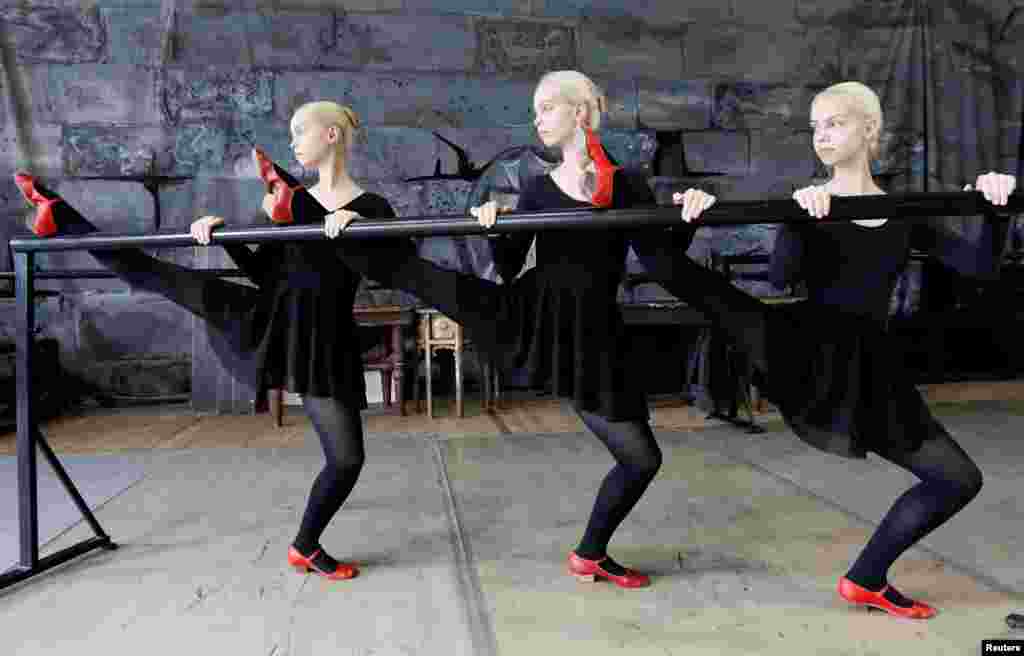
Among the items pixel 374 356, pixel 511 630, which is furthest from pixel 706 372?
pixel 511 630

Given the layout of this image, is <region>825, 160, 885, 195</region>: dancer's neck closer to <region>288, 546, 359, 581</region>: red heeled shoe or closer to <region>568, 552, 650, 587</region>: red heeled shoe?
<region>568, 552, 650, 587</region>: red heeled shoe

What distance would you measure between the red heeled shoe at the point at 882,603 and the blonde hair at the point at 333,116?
5.89 feet

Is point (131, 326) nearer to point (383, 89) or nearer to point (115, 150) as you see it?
point (115, 150)

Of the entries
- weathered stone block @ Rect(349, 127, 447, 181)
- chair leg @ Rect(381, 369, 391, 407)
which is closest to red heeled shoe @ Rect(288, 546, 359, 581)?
chair leg @ Rect(381, 369, 391, 407)

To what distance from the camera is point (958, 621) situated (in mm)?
1787

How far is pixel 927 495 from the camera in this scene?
1718mm

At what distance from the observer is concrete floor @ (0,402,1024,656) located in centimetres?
174

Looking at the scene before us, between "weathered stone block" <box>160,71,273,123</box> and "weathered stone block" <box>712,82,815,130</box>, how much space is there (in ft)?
12.1

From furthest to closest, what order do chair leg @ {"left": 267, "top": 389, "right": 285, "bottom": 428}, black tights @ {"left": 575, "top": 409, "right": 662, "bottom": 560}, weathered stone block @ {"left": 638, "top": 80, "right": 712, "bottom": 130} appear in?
weathered stone block @ {"left": 638, "top": 80, "right": 712, "bottom": 130}, chair leg @ {"left": 267, "top": 389, "right": 285, "bottom": 428}, black tights @ {"left": 575, "top": 409, "right": 662, "bottom": 560}

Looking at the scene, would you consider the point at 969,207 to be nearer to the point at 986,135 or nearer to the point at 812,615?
the point at 812,615

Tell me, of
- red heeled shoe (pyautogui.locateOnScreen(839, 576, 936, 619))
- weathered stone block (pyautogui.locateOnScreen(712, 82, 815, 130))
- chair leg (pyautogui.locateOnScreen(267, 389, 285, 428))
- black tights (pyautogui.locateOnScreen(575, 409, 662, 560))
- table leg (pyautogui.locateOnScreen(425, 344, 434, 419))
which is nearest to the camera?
red heeled shoe (pyautogui.locateOnScreen(839, 576, 936, 619))

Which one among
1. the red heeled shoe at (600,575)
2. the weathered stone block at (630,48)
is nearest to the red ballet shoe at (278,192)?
the red heeled shoe at (600,575)

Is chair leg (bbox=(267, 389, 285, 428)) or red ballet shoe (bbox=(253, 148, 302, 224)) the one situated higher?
red ballet shoe (bbox=(253, 148, 302, 224))

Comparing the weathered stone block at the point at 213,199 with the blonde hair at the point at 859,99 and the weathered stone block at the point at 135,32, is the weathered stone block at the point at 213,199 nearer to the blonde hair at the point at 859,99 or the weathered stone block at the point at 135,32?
the weathered stone block at the point at 135,32
